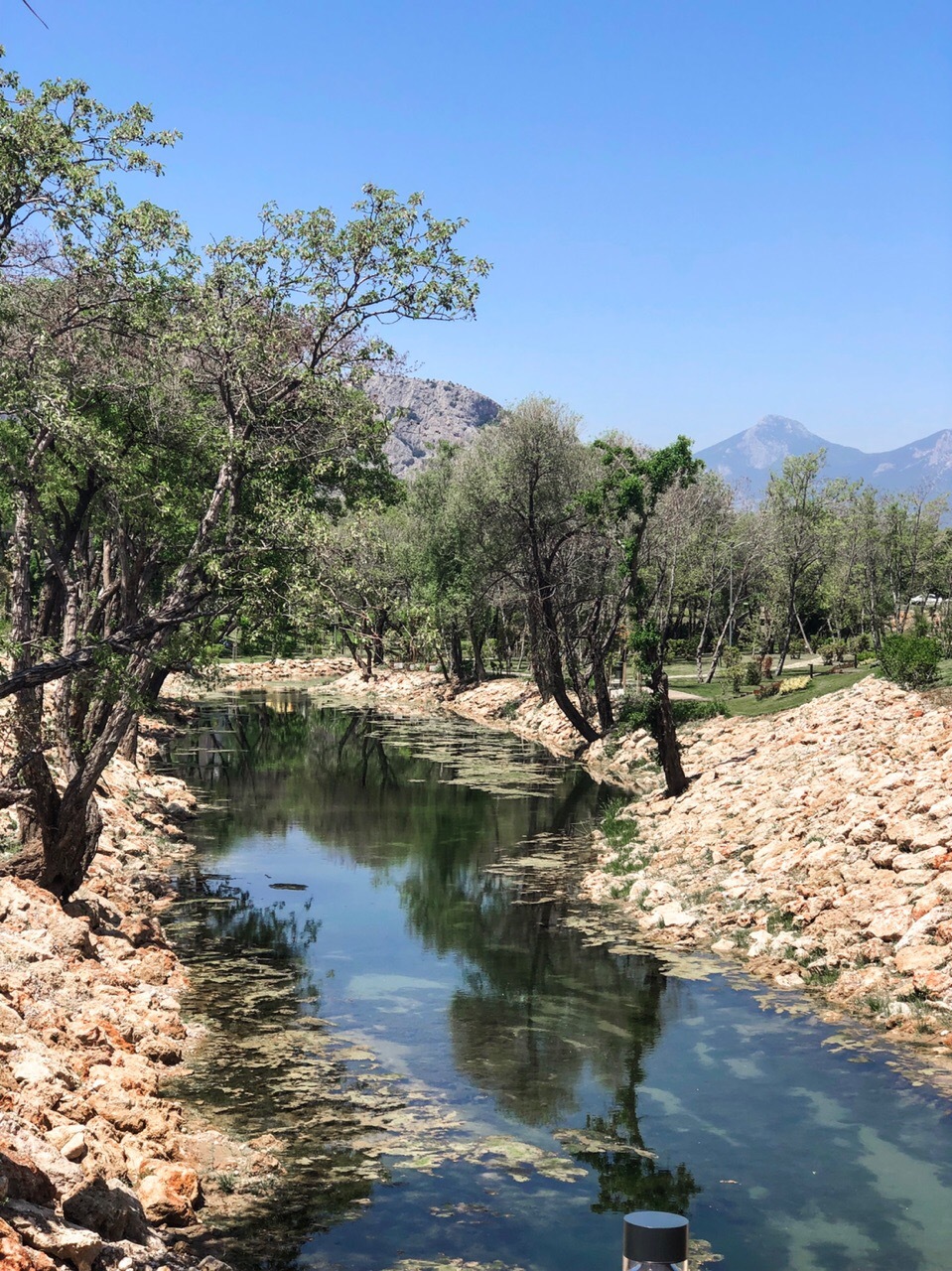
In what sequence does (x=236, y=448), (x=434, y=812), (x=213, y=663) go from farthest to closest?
(x=434, y=812) → (x=213, y=663) → (x=236, y=448)

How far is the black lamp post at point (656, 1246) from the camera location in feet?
14.4

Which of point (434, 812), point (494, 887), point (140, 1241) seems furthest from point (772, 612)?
point (140, 1241)

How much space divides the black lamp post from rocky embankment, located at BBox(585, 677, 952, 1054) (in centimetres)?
1288

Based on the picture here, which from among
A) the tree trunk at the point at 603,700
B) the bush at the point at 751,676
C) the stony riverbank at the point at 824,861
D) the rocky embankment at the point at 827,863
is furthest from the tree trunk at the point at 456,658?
the rocky embankment at the point at 827,863

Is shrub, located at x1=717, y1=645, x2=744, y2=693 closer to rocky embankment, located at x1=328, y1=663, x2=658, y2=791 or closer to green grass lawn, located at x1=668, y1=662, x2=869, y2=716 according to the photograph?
green grass lawn, located at x1=668, y1=662, x2=869, y2=716

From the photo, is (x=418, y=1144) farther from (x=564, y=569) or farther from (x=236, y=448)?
(x=564, y=569)

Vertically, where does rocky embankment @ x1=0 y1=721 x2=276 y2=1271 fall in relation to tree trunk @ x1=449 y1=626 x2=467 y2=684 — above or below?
below

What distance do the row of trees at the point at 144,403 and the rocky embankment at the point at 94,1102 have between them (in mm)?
2035

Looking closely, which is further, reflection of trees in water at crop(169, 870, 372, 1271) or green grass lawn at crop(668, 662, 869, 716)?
green grass lawn at crop(668, 662, 869, 716)

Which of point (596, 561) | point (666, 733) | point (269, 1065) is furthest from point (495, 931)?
point (596, 561)

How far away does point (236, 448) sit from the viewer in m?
17.4

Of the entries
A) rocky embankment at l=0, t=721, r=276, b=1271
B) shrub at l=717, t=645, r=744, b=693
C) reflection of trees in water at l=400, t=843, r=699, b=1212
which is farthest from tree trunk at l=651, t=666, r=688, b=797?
shrub at l=717, t=645, r=744, b=693

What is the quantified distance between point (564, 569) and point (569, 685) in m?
7.71

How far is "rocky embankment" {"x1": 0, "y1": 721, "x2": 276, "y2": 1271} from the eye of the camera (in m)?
8.87
